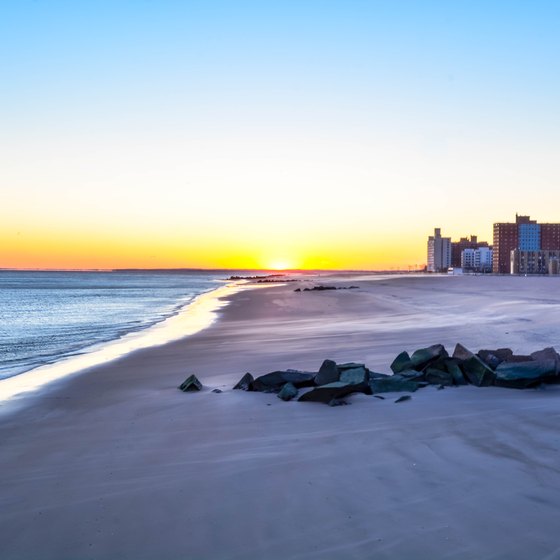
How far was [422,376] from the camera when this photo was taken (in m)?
8.03

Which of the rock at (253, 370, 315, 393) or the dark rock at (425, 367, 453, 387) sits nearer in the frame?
the dark rock at (425, 367, 453, 387)

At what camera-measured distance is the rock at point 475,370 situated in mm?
7551

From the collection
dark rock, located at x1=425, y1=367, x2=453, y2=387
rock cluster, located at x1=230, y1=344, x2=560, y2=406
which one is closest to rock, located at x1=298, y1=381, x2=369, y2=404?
rock cluster, located at x1=230, y1=344, x2=560, y2=406

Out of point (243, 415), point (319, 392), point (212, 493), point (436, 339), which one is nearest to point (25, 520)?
point (212, 493)

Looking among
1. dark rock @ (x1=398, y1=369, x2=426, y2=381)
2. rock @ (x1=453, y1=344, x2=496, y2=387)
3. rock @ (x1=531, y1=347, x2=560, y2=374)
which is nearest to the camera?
rock @ (x1=531, y1=347, x2=560, y2=374)

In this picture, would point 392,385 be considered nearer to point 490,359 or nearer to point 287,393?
point 287,393

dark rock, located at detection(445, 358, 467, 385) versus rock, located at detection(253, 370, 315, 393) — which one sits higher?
dark rock, located at detection(445, 358, 467, 385)

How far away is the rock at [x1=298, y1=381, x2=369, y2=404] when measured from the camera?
701 centimetres

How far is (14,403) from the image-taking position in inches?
326

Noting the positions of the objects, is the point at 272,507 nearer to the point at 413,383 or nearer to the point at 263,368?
the point at 413,383

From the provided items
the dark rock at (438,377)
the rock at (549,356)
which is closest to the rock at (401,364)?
the dark rock at (438,377)

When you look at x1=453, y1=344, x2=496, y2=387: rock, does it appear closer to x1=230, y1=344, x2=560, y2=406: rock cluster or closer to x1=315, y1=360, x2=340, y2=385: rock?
x1=230, y1=344, x2=560, y2=406: rock cluster

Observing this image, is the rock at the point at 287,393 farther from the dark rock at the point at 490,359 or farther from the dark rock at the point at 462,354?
the dark rock at the point at 490,359

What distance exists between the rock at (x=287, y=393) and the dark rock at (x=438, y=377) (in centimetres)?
202
